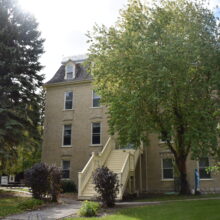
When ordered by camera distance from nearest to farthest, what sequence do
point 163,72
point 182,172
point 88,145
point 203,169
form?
point 163,72 → point 182,172 → point 203,169 → point 88,145

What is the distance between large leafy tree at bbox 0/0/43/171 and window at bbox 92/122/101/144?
5887 mm

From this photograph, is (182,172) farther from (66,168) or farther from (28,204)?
(66,168)

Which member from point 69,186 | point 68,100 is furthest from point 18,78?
point 69,186

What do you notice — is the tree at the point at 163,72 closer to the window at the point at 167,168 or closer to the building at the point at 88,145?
the building at the point at 88,145

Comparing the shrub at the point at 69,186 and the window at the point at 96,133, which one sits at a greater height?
the window at the point at 96,133

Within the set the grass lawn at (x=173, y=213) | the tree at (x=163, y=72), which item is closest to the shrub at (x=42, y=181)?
the tree at (x=163, y=72)

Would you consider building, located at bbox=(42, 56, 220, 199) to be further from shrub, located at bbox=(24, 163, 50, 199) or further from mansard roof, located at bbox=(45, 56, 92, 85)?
shrub, located at bbox=(24, 163, 50, 199)

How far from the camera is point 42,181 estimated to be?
15.3 meters

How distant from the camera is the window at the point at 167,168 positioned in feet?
77.5

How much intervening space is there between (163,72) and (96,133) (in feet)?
43.9

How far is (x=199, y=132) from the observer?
48.0 feet

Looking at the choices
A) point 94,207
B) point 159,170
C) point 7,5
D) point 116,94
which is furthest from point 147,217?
point 7,5

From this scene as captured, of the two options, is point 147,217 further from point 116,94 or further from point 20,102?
point 20,102

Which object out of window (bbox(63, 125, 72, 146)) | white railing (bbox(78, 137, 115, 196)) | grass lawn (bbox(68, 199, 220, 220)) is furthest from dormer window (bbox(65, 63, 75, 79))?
grass lawn (bbox(68, 199, 220, 220))
